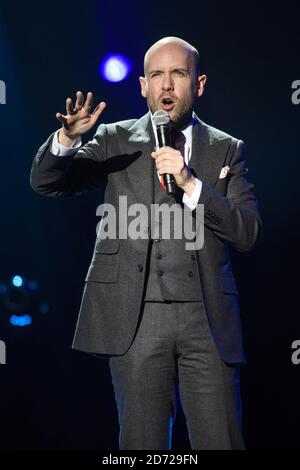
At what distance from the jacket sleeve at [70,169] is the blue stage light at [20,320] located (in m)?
1.66

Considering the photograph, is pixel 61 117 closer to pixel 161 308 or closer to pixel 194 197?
pixel 194 197

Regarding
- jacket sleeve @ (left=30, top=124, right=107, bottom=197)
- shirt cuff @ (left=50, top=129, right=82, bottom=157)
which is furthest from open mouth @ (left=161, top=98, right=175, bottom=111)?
shirt cuff @ (left=50, top=129, right=82, bottom=157)

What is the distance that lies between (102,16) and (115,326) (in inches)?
87.4

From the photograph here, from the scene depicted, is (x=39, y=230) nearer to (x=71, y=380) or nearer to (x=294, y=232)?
(x=71, y=380)

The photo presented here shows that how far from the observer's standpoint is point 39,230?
3.82 metres

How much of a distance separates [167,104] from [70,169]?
0.43 metres

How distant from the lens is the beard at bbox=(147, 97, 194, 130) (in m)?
2.29

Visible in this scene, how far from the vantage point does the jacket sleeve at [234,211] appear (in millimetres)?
2109

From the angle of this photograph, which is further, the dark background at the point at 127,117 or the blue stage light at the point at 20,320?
the blue stage light at the point at 20,320

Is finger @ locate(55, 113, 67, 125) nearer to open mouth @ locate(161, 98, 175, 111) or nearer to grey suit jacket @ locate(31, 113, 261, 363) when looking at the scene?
grey suit jacket @ locate(31, 113, 261, 363)

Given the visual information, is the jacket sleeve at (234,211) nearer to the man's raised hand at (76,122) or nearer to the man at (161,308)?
the man at (161,308)

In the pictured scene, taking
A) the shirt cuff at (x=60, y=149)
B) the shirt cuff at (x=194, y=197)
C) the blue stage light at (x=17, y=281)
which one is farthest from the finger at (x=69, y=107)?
the blue stage light at (x=17, y=281)

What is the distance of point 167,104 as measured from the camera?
2277 millimetres

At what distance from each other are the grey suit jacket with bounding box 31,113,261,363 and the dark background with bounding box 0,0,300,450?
1.37 meters
